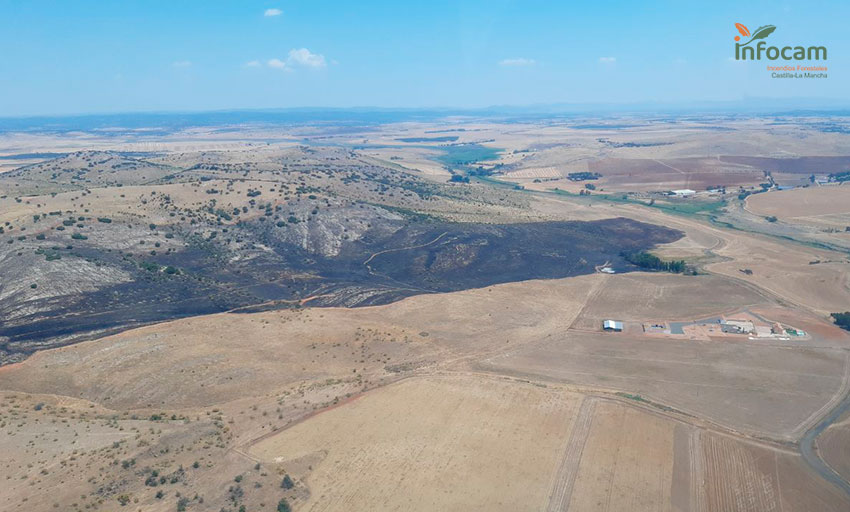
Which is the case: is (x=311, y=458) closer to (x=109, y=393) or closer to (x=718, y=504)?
(x=109, y=393)

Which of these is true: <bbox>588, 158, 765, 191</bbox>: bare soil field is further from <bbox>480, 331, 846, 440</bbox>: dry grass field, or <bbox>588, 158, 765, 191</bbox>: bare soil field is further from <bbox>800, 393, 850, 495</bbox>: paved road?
<bbox>800, 393, 850, 495</bbox>: paved road

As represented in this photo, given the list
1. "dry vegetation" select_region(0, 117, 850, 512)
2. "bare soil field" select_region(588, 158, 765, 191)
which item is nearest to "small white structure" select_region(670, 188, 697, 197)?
"bare soil field" select_region(588, 158, 765, 191)

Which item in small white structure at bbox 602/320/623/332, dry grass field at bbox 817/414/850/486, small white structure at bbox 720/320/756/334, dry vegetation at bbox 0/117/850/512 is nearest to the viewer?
Answer: dry vegetation at bbox 0/117/850/512

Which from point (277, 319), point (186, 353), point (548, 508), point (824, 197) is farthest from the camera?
point (824, 197)

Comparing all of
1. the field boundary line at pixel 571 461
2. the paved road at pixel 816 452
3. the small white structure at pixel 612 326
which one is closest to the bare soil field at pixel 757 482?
the paved road at pixel 816 452

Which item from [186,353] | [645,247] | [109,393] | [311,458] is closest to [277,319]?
[186,353]

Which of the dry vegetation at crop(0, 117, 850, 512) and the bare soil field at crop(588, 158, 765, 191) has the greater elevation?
the bare soil field at crop(588, 158, 765, 191)

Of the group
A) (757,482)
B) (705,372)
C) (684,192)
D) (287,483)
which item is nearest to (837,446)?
(757,482)
